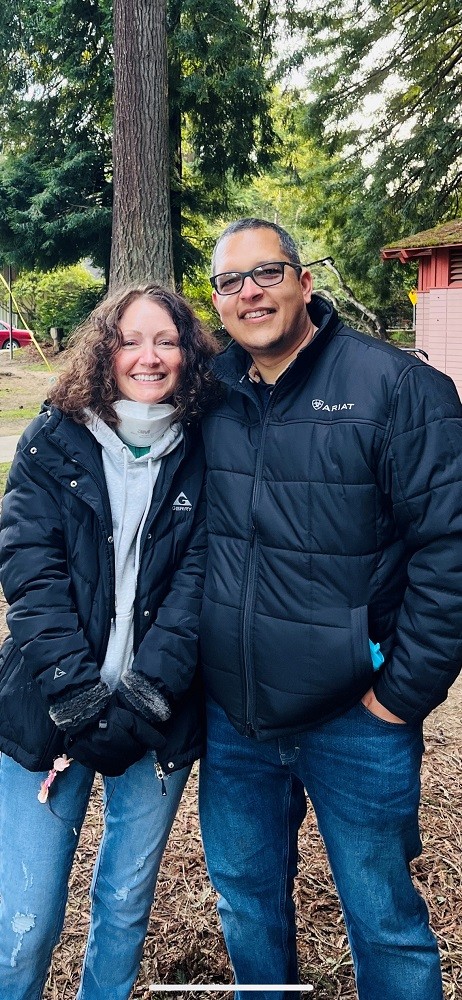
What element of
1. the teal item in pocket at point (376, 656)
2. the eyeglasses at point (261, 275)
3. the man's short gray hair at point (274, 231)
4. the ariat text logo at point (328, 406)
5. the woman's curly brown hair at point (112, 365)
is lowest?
the teal item in pocket at point (376, 656)

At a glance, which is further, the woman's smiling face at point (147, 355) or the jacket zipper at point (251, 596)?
the woman's smiling face at point (147, 355)

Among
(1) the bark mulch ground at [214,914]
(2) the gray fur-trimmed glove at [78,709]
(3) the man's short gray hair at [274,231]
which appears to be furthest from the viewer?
(1) the bark mulch ground at [214,914]

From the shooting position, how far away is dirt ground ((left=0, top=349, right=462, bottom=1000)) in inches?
98.3

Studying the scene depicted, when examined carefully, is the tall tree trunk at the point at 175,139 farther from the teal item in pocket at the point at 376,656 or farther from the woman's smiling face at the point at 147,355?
the teal item in pocket at the point at 376,656

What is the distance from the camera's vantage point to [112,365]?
2016mm

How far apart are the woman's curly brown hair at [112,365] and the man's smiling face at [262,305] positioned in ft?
0.53

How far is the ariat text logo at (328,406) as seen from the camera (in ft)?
5.85

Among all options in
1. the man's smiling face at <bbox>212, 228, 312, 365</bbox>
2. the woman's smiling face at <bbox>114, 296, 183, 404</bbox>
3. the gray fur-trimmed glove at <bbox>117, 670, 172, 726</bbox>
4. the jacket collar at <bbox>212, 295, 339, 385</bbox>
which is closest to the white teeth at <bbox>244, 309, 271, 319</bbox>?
the man's smiling face at <bbox>212, 228, 312, 365</bbox>

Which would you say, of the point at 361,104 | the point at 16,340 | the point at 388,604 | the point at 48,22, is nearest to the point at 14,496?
the point at 388,604

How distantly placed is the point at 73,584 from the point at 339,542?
0.64 meters

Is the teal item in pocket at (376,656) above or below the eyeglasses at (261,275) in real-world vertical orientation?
below

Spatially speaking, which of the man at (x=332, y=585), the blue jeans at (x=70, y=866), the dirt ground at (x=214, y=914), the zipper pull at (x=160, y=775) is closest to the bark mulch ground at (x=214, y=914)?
the dirt ground at (x=214, y=914)

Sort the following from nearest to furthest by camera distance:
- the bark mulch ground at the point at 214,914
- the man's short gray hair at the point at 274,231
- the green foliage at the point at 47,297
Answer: the man's short gray hair at the point at 274,231 → the bark mulch ground at the point at 214,914 → the green foliage at the point at 47,297

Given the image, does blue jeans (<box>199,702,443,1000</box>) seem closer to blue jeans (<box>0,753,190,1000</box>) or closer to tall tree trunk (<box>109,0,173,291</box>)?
blue jeans (<box>0,753,190,1000</box>)
